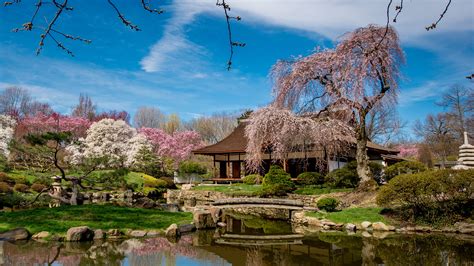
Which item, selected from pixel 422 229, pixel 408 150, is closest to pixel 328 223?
pixel 422 229

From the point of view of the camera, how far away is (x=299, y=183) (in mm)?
21641

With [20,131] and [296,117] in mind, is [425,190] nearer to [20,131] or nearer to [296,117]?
[296,117]

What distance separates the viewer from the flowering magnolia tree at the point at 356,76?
1638cm

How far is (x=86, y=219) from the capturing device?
38.3 feet

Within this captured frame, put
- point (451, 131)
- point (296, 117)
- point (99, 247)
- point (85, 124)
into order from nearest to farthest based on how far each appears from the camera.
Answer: point (99, 247) → point (296, 117) → point (451, 131) → point (85, 124)

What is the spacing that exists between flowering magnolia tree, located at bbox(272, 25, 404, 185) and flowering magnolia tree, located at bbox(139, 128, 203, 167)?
21616mm

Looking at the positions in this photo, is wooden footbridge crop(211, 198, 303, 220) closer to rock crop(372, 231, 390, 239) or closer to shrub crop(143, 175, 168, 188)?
rock crop(372, 231, 390, 239)

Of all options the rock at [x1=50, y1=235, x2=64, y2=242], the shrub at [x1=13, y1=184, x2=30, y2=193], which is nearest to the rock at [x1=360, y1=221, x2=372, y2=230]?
the rock at [x1=50, y1=235, x2=64, y2=242]

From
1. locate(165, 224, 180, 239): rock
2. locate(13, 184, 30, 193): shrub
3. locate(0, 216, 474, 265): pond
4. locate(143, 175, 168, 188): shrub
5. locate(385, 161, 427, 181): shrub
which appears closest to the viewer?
locate(0, 216, 474, 265): pond

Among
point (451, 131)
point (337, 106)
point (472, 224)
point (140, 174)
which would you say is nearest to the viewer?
point (472, 224)

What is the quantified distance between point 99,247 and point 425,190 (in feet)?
32.8

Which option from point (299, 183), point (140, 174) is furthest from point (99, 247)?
point (140, 174)

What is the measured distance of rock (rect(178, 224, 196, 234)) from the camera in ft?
38.7

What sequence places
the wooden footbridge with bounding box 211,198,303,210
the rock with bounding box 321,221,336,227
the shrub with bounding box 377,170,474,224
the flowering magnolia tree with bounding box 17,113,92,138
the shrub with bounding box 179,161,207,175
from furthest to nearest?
the flowering magnolia tree with bounding box 17,113,92,138 < the shrub with bounding box 179,161,207,175 < the wooden footbridge with bounding box 211,198,303,210 < the rock with bounding box 321,221,336,227 < the shrub with bounding box 377,170,474,224
